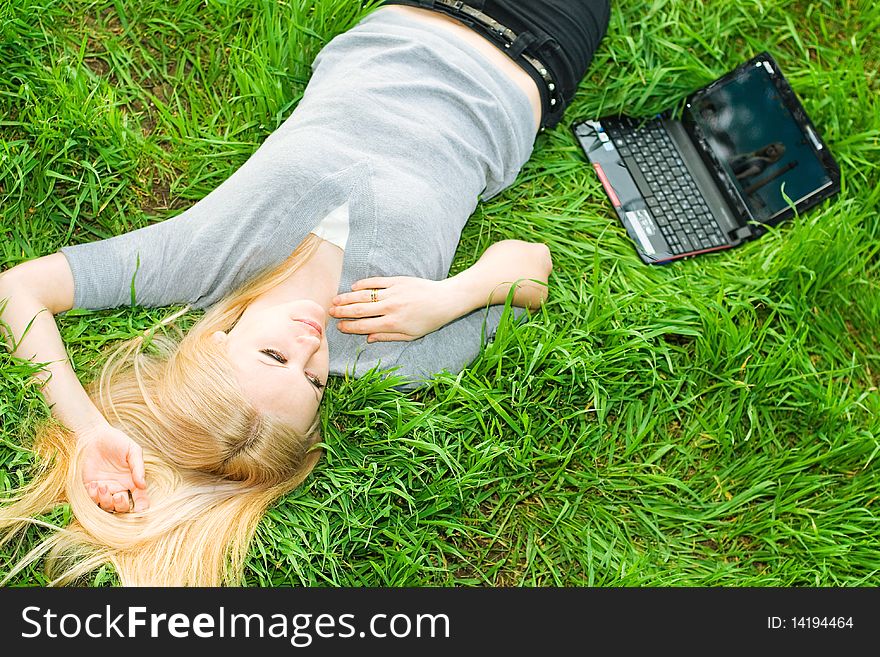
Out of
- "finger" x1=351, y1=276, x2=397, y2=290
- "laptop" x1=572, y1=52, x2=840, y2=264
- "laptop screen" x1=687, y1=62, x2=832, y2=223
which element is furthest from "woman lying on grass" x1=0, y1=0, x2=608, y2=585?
"laptop screen" x1=687, y1=62, x2=832, y2=223

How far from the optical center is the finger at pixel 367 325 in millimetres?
2350

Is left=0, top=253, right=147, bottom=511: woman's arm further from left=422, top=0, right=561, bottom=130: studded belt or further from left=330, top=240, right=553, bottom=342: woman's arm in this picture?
left=422, top=0, right=561, bottom=130: studded belt

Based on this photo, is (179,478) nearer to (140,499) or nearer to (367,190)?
(140,499)

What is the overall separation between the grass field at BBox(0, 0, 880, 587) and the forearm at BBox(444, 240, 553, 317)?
101 millimetres

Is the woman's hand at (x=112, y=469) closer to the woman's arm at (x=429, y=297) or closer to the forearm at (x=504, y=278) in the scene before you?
the woman's arm at (x=429, y=297)

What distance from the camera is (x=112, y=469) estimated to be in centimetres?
216

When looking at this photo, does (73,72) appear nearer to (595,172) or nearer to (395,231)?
(395,231)

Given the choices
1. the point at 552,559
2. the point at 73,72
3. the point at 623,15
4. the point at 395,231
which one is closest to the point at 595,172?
the point at 623,15

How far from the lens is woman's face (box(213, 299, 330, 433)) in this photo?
2.12 meters

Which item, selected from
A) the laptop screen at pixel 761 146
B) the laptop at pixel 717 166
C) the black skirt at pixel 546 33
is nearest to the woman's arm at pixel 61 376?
the black skirt at pixel 546 33

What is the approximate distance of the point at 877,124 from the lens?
9.87 feet

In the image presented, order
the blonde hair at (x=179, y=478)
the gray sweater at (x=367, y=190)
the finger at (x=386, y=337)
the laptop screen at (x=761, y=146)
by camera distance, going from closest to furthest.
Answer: the blonde hair at (x=179, y=478) < the gray sweater at (x=367, y=190) < the finger at (x=386, y=337) < the laptop screen at (x=761, y=146)

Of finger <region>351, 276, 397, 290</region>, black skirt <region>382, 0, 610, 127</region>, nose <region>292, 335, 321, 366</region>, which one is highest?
black skirt <region>382, 0, 610, 127</region>
